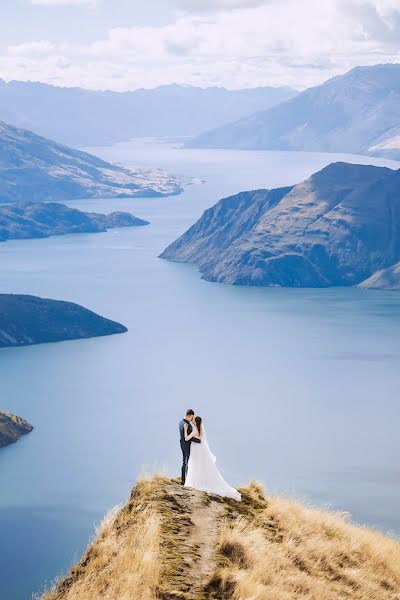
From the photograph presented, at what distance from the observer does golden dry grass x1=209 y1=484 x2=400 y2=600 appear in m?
25.4

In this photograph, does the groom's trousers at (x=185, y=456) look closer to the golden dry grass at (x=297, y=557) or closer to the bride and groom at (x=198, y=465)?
the bride and groom at (x=198, y=465)

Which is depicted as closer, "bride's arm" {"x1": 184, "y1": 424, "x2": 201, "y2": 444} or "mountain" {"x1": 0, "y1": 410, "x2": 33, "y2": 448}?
"bride's arm" {"x1": 184, "y1": 424, "x2": 201, "y2": 444}

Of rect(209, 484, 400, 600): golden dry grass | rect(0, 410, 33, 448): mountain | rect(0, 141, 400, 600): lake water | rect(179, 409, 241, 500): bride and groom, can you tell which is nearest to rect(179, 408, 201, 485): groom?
rect(179, 409, 241, 500): bride and groom

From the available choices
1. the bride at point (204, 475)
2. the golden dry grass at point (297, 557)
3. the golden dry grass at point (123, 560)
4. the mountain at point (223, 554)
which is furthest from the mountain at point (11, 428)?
the golden dry grass at point (123, 560)

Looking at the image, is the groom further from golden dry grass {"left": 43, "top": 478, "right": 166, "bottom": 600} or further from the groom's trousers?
golden dry grass {"left": 43, "top": 478, "right": 166, "bottom": 600}

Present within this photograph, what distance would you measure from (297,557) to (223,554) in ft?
7.86

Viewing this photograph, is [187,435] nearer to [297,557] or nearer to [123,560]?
[297,557]

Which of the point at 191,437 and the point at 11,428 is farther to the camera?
the point at 11,428

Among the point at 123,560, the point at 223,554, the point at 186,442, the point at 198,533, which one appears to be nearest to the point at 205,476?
the point at 186,442

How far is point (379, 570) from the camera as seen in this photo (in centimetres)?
2981

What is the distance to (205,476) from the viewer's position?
1330 inches

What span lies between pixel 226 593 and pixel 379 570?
6668mm

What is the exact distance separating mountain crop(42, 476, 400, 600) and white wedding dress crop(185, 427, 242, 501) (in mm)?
546

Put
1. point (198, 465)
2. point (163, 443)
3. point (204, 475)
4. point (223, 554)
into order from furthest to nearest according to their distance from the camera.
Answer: point (163, 443) < point (198, 465) < point (204, 475) < point (223, 554)
